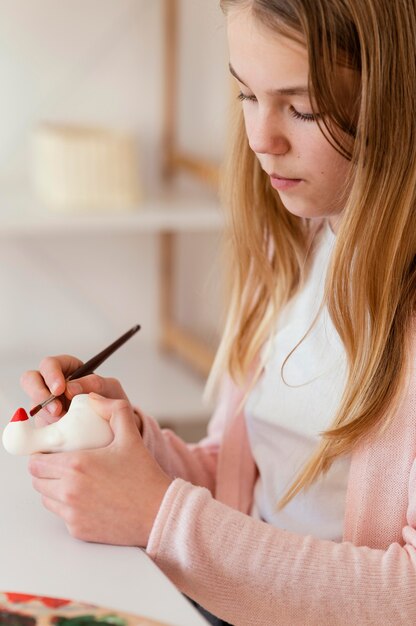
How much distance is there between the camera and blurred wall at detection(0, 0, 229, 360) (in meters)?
2.51

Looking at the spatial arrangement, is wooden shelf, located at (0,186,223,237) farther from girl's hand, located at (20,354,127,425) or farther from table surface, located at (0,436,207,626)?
table surface, located at (0,436,207,626)

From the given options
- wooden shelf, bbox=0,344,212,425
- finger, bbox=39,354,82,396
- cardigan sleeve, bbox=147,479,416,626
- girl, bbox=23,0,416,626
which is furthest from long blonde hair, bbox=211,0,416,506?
wooden shelf, bbox=0,344,212,425

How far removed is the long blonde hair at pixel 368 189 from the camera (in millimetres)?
799

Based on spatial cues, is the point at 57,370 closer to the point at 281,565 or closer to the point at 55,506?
the point at 55,506

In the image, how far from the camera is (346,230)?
855 mm

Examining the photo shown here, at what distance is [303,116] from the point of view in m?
0.83

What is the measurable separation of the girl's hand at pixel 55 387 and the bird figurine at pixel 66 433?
6 centimetres

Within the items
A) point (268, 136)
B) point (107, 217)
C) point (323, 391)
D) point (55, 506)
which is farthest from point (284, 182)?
point (107, 217)

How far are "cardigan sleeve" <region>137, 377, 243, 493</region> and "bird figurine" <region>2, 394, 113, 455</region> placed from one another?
16 centimetres

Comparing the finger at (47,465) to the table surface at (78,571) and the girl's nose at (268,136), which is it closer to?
the table surface at (78,571)

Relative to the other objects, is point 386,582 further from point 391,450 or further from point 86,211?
point 86,211

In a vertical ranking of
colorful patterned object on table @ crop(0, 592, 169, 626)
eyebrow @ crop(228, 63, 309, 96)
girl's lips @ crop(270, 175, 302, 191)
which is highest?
eyebrow @ crop(228, 63, 309, 96)

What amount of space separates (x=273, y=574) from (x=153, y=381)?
1740 millimetres

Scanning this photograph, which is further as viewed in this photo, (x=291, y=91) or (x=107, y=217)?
(x=107, y=217)
